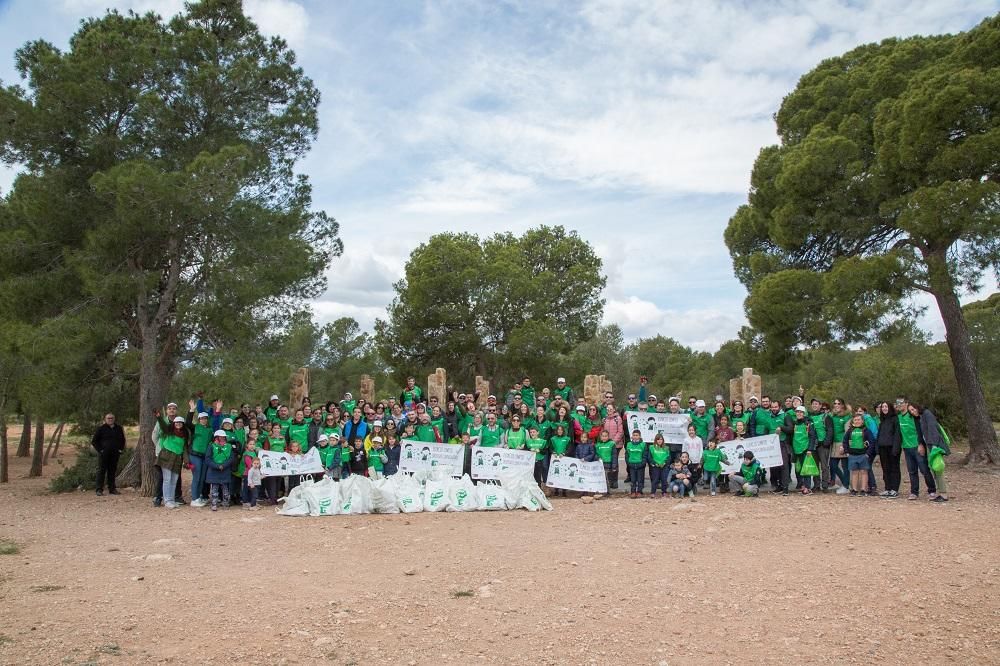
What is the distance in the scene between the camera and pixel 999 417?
23984 millimetres

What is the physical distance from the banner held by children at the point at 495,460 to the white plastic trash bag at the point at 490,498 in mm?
1094

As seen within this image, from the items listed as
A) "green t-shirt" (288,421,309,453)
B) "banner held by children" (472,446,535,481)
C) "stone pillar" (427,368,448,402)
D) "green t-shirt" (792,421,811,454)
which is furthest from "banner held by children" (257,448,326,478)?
"stone pillar" (427,368,448,402)

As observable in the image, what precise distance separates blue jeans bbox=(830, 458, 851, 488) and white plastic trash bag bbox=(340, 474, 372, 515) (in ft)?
25.1

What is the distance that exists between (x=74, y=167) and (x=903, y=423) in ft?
49.7

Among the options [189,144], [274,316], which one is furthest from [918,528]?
[189,144]

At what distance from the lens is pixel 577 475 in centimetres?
1194

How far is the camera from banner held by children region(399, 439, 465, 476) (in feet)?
39.1

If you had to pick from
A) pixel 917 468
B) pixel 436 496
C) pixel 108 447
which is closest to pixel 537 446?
pixel 436 496

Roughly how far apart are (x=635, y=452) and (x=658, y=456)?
398 mm

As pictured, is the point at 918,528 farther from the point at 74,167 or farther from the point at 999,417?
the point at 999,417

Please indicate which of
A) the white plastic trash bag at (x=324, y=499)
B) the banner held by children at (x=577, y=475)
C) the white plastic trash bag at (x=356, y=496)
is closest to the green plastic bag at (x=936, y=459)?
the banner held by children at (x=577, y=475)

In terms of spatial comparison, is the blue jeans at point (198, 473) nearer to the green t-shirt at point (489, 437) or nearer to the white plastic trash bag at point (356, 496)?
the white plastic trash bag at point (356, 496)

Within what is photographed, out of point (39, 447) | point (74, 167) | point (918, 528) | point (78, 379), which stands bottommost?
point (918, 528)

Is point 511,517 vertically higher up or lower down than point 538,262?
lower down
